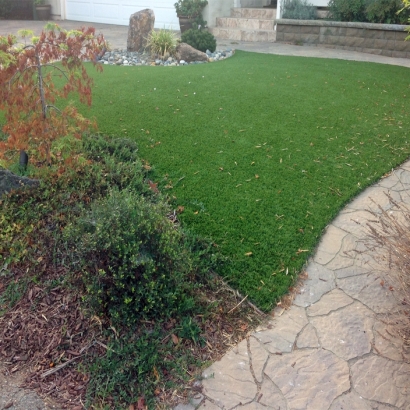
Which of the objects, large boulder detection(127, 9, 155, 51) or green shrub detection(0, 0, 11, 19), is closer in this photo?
large boulder detection(127, 9, 155, 51)

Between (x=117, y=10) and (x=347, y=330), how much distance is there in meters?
14.8

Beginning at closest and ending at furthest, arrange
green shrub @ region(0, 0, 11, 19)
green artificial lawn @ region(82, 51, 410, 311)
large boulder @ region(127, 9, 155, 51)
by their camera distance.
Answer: green artificial lawn @ region(82, 51, 410, 311) < large boulder @ region(127, 9, 155, 51) < green shrub @ region(0, 0, 11, 19)

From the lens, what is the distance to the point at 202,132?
512 centimetres

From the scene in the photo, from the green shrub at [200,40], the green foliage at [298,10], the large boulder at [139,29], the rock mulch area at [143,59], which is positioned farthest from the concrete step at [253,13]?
the large boulder at [139,29]

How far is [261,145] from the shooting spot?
486 cm

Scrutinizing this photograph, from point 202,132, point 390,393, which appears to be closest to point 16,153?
point 202,132

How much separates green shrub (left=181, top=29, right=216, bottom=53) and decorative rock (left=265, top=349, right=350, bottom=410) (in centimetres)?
842

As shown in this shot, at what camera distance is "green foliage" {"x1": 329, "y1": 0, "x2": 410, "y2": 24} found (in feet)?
32.3

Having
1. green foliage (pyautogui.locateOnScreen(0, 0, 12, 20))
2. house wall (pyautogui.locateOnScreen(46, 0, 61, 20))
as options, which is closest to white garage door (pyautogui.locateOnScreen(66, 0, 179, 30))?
house wall (pyautogui.locateOnScreen(46, 0, 61, 20))

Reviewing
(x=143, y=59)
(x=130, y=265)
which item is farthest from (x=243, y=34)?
(x=130, y=265)

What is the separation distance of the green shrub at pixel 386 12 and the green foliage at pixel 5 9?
12.9m

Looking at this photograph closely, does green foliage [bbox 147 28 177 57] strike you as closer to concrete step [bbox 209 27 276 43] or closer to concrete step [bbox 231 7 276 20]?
concrete step [bbox 209 27 276 43]

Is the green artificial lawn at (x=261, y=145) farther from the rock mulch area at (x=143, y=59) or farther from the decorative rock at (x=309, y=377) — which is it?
the rock mulch area at (x=143, y=59)

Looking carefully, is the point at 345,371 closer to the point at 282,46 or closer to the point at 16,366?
the point at 16,366
